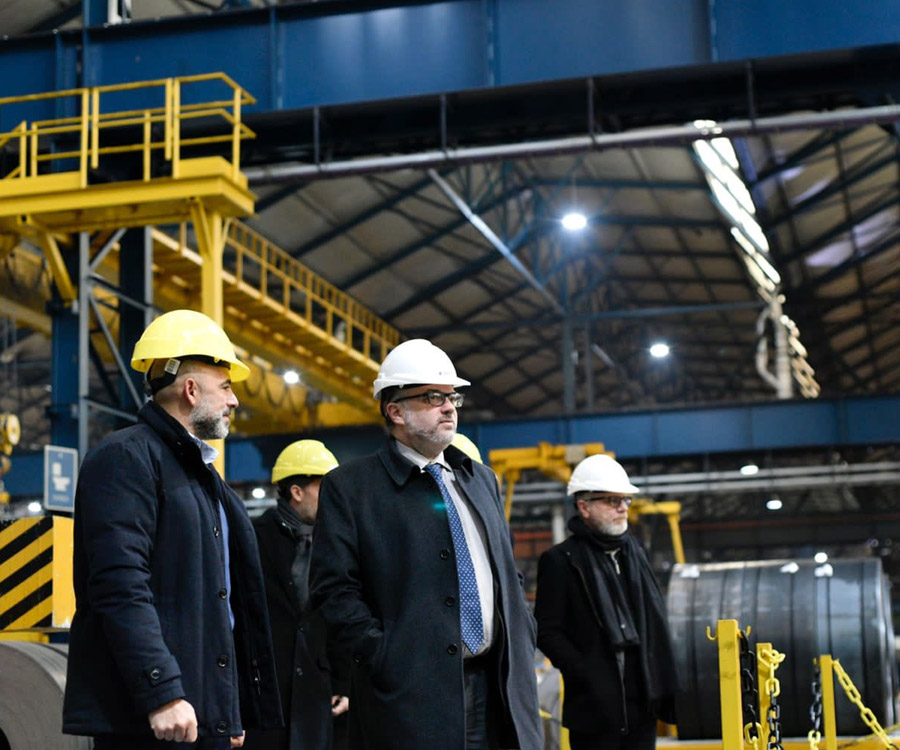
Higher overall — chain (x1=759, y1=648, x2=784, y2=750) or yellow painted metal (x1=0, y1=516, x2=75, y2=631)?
yellow painted metal (x1=0, y1=516, x2=75, y2=631)

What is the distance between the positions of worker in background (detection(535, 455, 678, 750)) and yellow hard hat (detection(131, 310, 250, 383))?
9.41 ft

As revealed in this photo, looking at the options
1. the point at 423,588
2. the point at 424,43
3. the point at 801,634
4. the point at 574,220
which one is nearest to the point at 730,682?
the point at 423,588

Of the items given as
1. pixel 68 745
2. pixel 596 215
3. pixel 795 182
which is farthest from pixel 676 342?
pixel 68 745

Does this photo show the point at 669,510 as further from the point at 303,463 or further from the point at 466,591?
the point at 466,591

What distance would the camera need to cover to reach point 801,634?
1061 cm

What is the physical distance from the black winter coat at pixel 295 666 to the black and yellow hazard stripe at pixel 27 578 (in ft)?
4.25

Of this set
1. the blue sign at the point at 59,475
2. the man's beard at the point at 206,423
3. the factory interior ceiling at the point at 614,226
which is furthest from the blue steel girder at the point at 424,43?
the man's beard at the point at 206,423

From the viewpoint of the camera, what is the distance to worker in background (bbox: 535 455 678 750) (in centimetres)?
672

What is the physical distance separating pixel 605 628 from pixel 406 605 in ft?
8.56

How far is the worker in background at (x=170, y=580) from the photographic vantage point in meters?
3.94

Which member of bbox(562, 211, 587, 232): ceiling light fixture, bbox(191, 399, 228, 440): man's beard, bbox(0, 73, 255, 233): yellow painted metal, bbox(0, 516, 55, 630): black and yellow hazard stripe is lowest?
bbox(0, 516, 55, 630): black and yellow hazard stripe

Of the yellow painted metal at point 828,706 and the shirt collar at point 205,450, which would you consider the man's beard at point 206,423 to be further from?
the yellow painted metal at point 828,706

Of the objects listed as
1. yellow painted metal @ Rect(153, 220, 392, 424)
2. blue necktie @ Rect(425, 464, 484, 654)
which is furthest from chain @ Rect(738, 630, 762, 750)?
yellow painted metal @ Rect(153, 220, 392, 424)

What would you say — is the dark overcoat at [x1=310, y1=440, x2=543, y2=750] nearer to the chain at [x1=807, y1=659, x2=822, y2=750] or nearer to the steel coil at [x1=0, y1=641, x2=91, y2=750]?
the steel coil at [x1=0, y1=641, x2=91, y2=750]
